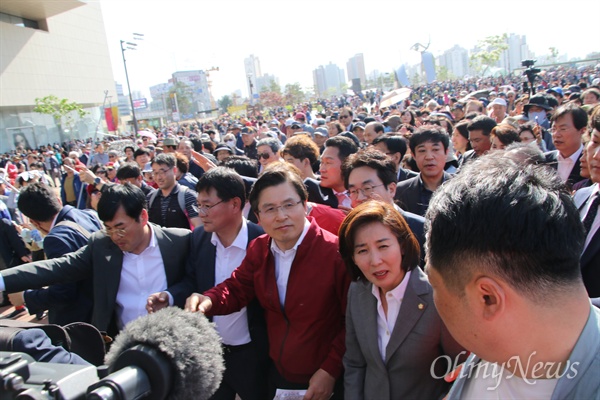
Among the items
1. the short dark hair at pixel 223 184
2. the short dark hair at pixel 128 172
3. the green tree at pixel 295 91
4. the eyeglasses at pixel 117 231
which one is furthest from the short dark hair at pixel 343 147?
the green tree at pixel 295 91

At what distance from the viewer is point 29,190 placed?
3656 millimetres

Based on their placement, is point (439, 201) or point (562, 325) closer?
point (562, 325)

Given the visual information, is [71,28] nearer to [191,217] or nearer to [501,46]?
[191,217]

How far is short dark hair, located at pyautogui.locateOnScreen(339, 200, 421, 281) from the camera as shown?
2.01m

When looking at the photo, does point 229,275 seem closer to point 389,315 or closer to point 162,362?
point 389,315

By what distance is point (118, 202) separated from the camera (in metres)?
2.81

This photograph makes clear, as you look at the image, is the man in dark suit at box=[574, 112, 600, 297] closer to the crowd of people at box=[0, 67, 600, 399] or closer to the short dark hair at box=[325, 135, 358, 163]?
the crowd of people at box=[0, 67, 600, 399]

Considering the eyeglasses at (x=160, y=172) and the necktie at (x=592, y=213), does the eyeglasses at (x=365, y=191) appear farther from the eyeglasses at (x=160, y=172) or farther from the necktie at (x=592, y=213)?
the eyeglasses at (x=160, y=172)

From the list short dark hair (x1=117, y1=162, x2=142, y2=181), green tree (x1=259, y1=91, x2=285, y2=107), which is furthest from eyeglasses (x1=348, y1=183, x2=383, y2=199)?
green tree (x1=259, y1=91, x2=285, y2=107)

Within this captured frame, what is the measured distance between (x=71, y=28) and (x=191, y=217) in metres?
48.9

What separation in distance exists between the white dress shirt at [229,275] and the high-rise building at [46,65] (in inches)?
1486

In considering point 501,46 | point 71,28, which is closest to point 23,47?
point 71,28

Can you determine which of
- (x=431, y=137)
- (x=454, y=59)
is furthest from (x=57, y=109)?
(x=454, y=59)

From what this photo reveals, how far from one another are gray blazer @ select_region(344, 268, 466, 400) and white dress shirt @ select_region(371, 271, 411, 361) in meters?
0.03
